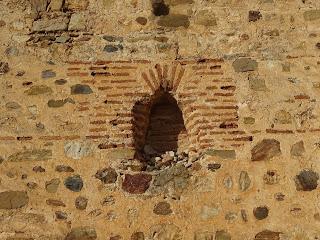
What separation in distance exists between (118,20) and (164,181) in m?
1.61

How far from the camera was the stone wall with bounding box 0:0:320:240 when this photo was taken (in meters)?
3.84

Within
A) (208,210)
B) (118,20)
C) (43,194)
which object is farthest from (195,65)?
(43,194)

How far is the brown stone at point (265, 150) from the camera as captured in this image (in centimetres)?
404

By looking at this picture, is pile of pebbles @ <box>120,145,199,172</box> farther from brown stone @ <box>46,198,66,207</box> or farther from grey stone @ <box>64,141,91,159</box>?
brown stone @ <box>46,198,66,207</box>

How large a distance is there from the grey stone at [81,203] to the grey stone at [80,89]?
3.04ft

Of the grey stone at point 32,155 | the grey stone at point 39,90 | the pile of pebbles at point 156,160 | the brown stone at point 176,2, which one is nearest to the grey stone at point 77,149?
the grey stone at point 32,155

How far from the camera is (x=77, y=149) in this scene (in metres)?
4.09

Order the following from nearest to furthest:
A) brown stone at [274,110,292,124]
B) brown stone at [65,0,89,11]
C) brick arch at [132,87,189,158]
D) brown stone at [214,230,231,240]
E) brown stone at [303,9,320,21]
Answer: brown stone at [214,230,231,240]
brown stone at [274,110,292,124]
brick arch at [132,87,189,158]
brown stone at [303,9,320,21]
brown stone at [65,0,89,11]

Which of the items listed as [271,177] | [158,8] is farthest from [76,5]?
[271,177]

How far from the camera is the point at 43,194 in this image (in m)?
3.93

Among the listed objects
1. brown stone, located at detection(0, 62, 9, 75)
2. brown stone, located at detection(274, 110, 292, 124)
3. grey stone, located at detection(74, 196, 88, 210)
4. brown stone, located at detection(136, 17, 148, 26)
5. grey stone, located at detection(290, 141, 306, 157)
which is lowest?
grey stone, located at detection(74, 196, 88, 210)

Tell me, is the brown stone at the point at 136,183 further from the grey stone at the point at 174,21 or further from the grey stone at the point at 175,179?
the grey stone at the point at 174,21

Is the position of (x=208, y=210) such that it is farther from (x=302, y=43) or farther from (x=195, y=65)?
(x=302, y=43)

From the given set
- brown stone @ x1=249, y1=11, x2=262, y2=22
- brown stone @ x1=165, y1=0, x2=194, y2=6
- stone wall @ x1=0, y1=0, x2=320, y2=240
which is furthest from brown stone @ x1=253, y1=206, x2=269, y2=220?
brown stone @ x1=165, y1=0, x2=194, y2=6
